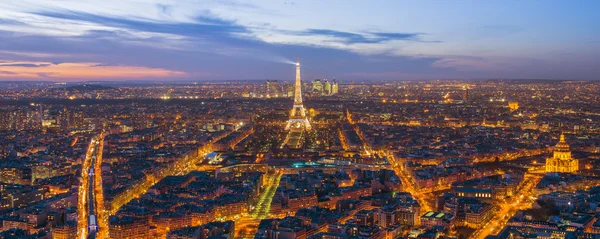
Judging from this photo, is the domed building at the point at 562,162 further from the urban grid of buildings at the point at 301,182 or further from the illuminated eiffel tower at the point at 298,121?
the illuminated eiffel tower at the point at 298,121

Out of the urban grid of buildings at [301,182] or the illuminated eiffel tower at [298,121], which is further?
the illuminated eiffel tower at [298,121]

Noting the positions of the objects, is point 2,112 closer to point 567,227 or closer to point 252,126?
point 252,126

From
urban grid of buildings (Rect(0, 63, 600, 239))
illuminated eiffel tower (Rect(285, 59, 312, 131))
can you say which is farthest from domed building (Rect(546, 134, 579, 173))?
illuminated eiffel tower (Rect(285, 59, 312, 131))

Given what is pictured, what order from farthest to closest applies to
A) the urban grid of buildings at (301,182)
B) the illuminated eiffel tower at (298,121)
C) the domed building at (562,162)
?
1. the illuminated eiffel tower at (298,121)
2. the domed building at (562,162)
3. the urban grid of buildings at (301,182)

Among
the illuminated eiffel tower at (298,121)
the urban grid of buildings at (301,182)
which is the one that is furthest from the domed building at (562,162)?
the illuminated eiffel tower at (298,121)

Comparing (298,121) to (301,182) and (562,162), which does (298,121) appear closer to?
(562,162)

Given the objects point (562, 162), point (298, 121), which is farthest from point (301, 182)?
point (298, 121)

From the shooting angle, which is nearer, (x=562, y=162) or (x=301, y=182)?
(x=301, y=182)

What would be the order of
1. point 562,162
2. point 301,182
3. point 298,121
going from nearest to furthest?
point 301,182 → point 562,162 → point 298,121

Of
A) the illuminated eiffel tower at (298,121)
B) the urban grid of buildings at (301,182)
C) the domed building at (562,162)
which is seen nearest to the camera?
the urban grid of buildings at (301,182)

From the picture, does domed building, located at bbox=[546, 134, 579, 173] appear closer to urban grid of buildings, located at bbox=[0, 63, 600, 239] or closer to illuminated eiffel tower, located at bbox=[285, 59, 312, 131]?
urban grid of buildings, located at bbox=[0, 63, 600, 239]
